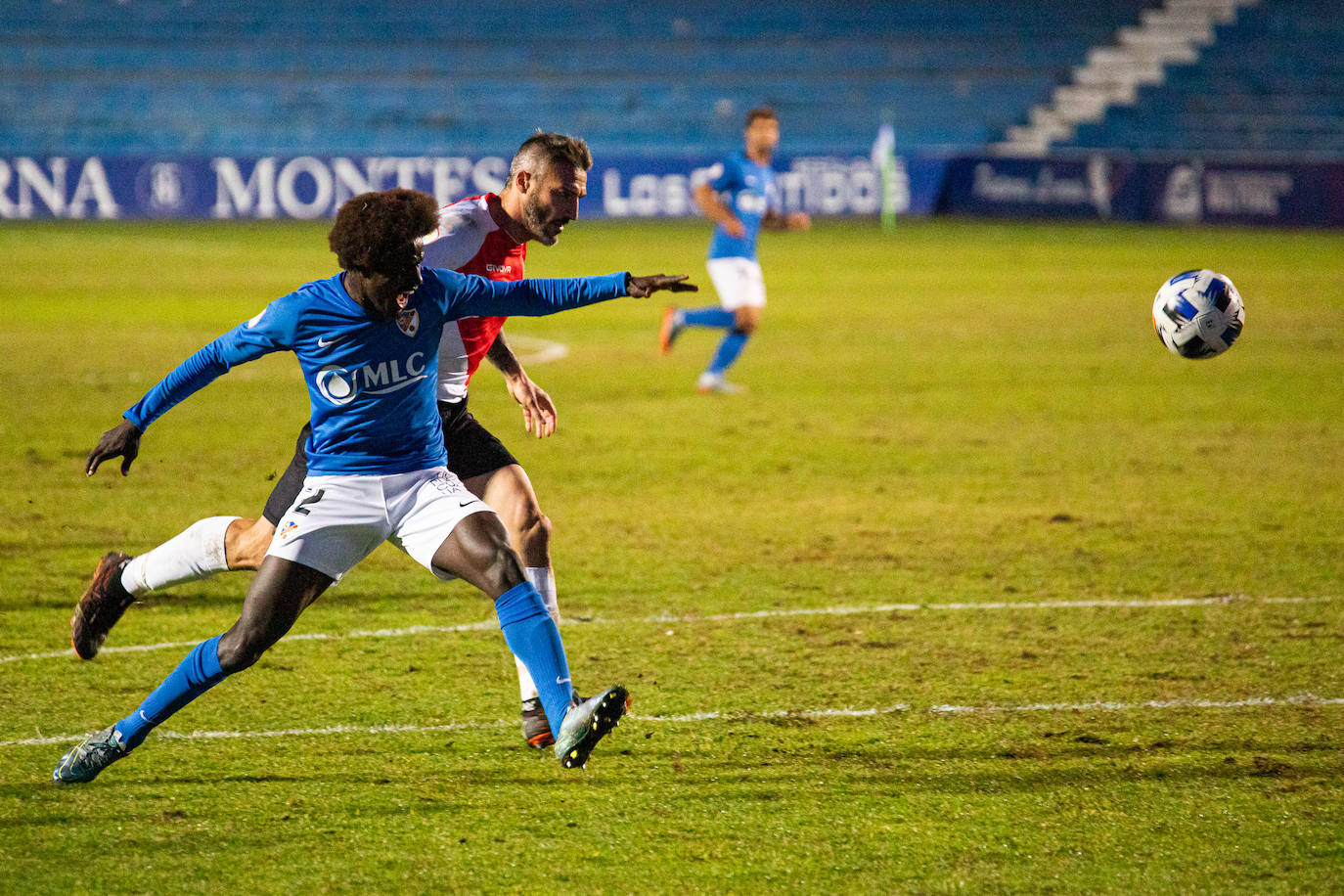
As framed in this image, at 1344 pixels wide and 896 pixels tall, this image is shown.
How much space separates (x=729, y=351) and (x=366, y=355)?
8.88m

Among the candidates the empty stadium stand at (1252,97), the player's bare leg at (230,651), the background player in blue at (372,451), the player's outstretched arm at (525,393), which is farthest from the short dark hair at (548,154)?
the empty stadium stand at (1252,97)

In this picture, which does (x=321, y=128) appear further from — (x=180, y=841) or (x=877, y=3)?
(x=180, y=841)

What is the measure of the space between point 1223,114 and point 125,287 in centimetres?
2601

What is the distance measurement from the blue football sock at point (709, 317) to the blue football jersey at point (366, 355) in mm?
8565

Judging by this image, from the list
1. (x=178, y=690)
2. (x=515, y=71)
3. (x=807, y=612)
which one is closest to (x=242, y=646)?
(x=178, y=690)

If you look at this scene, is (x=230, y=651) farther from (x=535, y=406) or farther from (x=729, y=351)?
(x=729, y=351)

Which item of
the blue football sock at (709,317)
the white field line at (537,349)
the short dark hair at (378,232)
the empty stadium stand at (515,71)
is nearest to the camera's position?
the short dark hair at (378,232)

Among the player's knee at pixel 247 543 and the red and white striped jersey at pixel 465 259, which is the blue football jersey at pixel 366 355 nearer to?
the player's knee at pixel 247 543

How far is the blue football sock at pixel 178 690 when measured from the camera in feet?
14.6

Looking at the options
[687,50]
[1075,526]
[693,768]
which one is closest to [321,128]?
[687,50]

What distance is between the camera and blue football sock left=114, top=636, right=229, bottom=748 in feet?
14.6

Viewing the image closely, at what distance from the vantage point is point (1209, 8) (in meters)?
38.3

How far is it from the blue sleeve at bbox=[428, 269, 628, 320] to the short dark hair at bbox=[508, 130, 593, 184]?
32.8 inches

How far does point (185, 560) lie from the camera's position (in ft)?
16.8
